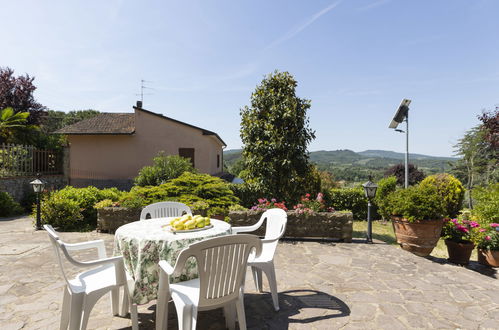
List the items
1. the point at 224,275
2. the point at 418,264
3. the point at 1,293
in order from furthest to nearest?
1. the point at 418,264
2. the point at 1,293
3. the point at 224,275

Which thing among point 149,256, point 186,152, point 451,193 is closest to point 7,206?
point 186,152

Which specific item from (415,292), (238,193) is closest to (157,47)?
(238,193)

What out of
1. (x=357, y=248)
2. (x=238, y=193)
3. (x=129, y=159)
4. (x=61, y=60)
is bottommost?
(x=357, y=248)

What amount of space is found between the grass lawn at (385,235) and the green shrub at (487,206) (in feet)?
3.39

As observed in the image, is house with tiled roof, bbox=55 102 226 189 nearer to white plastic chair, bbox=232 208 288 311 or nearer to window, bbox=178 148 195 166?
window, bbox=178 148 195 166

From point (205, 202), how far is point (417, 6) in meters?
7.60

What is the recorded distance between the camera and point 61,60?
7934 millimetres

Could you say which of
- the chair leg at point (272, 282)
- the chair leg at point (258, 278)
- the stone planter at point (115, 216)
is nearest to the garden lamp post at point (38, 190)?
the stone planter at point (115, 216)

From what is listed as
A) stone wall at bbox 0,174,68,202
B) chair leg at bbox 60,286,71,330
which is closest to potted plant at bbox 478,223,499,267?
chair leg at bbox 60,286,71,330

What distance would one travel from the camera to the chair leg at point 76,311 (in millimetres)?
2264

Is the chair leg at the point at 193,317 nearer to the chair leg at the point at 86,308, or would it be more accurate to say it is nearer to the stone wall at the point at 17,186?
the chair leg at the point at 86,308

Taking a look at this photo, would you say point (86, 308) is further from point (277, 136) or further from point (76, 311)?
point (277, 136)

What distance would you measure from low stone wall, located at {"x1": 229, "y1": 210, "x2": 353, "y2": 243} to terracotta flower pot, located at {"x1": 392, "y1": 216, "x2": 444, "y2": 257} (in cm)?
118

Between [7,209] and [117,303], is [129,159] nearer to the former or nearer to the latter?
[7,209]
